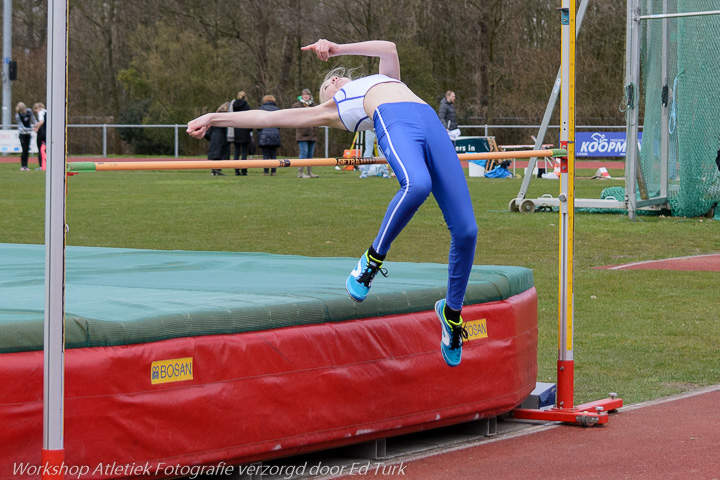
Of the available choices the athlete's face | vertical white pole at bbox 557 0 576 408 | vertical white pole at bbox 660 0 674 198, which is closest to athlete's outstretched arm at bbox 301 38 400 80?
A: the athlete's face

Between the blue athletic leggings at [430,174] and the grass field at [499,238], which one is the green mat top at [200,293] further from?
the grass field at [499,238]

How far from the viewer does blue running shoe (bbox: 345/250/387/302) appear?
425 cm

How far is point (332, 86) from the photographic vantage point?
495 cm

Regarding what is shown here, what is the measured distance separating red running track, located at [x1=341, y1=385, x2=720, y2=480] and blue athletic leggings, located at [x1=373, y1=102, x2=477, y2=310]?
0.69m


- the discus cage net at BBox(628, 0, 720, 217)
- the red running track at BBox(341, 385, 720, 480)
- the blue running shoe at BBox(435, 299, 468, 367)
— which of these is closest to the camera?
the red running track at BBox(341, 385, 720, 480)

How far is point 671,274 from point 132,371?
746 cm

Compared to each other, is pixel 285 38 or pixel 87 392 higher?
pixel 285 38

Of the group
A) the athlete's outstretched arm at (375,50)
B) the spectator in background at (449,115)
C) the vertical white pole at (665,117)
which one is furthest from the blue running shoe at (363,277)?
the spectator in background at (449,115)

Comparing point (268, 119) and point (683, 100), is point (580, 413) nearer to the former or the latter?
point (268, 119)

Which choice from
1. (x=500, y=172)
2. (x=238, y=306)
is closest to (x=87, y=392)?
(x=238, y=306)

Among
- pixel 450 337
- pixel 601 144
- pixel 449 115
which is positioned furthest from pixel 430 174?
pixel 601 144

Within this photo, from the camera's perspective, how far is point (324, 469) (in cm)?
428

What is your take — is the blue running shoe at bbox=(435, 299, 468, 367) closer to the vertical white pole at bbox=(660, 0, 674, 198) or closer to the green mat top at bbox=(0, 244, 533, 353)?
the green mat top at bbox=(0, 244, 533, 353)

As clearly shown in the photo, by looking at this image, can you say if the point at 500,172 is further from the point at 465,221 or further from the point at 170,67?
the point at 465,221
